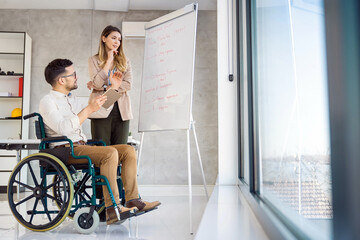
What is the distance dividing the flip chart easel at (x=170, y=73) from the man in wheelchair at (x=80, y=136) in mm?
396

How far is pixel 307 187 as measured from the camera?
2.92ft

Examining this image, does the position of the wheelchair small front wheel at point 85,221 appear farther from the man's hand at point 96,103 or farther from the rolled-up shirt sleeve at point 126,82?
the rolled-up shirt sleeve at point 126,82

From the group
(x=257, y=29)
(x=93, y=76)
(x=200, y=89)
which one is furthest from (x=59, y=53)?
(x=257, y=29)

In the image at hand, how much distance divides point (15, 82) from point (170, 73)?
3825mm

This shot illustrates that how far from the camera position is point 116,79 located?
9.75 feet

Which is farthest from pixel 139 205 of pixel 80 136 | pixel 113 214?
pixel 80 136

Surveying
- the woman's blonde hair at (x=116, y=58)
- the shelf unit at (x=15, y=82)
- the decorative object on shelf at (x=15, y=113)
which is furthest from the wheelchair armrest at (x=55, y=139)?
the decorative object on shelf at (x=15, y=113)

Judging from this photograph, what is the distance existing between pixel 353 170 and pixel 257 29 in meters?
1.57

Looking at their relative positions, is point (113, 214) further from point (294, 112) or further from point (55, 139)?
point (294, 112)

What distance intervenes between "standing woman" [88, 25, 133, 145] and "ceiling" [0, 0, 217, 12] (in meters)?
2.82

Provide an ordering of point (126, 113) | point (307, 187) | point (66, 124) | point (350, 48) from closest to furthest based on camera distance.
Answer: point (350, 48) → point (307, 187) → point (66, 124) → point (126, 113)

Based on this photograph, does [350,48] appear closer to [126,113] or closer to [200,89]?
[126,113]

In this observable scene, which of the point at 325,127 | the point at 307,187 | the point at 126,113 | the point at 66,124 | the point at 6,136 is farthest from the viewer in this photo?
the point at 6,136

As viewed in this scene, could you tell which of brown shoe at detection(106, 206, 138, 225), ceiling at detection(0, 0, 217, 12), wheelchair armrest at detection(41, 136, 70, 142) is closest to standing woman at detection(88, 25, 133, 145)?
wheelchair armrest at detection(41, 136, 70, 142)
